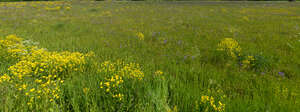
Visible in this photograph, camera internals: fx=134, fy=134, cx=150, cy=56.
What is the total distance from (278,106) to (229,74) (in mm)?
1395

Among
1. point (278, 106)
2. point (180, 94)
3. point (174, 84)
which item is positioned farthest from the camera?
point (174, 84)

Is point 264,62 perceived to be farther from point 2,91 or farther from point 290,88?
point 2,91

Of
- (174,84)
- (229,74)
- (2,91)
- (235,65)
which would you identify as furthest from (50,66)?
(235,65)

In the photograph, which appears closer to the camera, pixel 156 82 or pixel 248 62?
pixel 156 82

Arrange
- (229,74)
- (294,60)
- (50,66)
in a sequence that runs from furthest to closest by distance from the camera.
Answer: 1. (294,60)
2. (229,74)
3. (50,66)

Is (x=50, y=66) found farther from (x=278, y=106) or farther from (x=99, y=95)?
(x=278, y=106)

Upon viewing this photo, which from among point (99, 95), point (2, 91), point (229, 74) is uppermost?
point (2, 91)

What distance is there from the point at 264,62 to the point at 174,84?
291 centimetres

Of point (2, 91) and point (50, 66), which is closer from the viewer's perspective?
point (2, 91)

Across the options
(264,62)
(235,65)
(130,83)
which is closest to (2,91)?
(130,83)

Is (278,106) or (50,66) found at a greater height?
(50,66)

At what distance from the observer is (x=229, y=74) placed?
11.1 feet

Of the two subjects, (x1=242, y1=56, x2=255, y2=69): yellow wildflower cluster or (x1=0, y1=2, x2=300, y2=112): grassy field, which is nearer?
(x1=0, y1=2, x2=300, y2=112): grassy field

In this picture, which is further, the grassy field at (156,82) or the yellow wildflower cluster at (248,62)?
the yellow wildflower cluster at (248,62)
